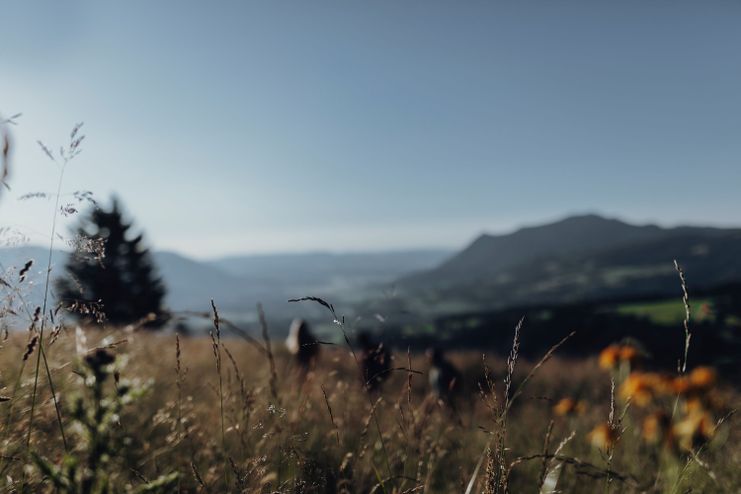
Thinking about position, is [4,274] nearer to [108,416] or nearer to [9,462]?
[9,462]

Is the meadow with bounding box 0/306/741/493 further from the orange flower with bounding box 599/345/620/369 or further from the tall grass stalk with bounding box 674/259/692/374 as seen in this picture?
the tall grass stalk with bounding box 674/259/692/374

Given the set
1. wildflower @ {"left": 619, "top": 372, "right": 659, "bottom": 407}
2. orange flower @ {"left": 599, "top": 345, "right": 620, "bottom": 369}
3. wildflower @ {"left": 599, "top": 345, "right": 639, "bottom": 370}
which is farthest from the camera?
orange flower @ {"left": 599, "top": 345, "right": 620, "bottom": 369}

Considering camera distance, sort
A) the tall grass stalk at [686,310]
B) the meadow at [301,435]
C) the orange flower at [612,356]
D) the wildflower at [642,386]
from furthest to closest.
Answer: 1. the orange flower at [612,356]
2. the wildflower at [642,386]
3. the tall grass stalk at [686,310]
4. the meadow at [301,435]

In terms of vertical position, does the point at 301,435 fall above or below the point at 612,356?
above

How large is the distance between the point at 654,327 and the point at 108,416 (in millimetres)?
35430

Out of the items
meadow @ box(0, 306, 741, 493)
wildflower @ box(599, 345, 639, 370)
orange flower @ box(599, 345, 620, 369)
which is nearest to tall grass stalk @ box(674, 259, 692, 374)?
meadow @ box(0, 306, 741, 493)

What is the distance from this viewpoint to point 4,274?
1641 mm

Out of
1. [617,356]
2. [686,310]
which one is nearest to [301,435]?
[686,310]

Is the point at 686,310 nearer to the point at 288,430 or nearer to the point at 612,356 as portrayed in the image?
the point at 288,430

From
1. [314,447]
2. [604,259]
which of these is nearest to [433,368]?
[314,447]

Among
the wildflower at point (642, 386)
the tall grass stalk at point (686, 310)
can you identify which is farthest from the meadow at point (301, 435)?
the tall grass stalk at point (686, 310)

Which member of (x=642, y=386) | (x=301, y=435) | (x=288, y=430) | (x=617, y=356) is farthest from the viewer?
(x=617, y=356)

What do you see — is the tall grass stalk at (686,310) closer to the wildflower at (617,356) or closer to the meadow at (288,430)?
the meadow at (288,430)

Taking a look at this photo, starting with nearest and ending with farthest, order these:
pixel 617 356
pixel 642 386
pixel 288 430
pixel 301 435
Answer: pixel 301 435 → pixel 288 430 → pixel 642 386 → pixel 617 356
